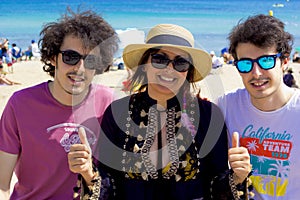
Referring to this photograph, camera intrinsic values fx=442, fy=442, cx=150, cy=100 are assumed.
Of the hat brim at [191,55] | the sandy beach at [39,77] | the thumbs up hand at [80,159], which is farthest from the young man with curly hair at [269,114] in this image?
the sandy beach at [39,77]

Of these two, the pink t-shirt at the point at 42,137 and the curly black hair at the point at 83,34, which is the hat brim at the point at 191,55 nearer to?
the curly black hair at the point at 83,34

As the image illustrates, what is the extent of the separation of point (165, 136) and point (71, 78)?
71 cm

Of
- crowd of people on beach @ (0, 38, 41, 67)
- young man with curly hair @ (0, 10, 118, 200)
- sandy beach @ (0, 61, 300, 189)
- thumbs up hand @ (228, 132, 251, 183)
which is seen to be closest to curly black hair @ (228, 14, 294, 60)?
thumbs up hand @ (228, 132, 251, 183)

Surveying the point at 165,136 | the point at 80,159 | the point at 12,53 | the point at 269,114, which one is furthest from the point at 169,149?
the point at 12,53

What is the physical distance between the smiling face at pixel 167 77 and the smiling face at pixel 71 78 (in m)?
0.47

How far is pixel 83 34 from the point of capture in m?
2.88

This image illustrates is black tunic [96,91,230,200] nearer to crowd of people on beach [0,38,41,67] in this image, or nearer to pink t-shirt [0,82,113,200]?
pink t-shirt [0,82,113,200]

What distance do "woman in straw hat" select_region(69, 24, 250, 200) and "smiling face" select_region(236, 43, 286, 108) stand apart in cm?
26

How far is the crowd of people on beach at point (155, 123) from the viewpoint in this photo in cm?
252

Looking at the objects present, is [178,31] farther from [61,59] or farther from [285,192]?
[285,192]

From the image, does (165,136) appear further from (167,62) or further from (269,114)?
(269,114)

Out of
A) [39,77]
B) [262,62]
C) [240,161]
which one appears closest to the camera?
[240,161]

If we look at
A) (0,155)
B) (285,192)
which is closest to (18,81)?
(0,155)

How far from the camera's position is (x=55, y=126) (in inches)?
109
